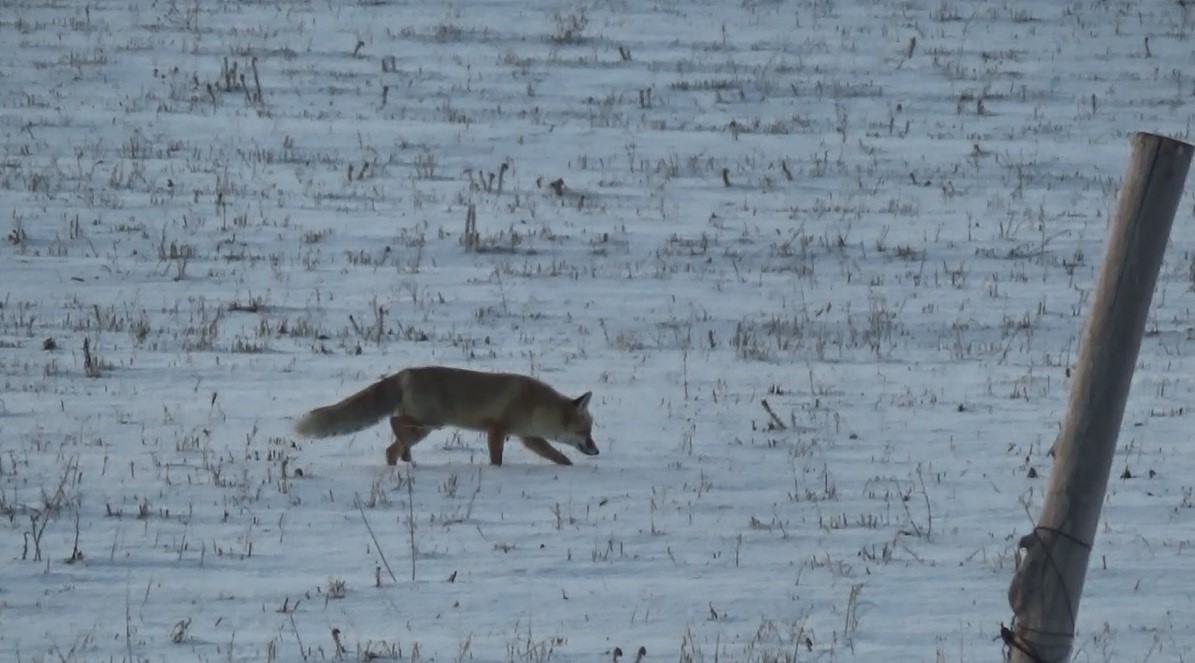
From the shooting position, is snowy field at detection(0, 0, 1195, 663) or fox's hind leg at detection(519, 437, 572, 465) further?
fox's hind leg at detection(519, 437, 572, 465)

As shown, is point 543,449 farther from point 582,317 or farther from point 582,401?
point 582,317

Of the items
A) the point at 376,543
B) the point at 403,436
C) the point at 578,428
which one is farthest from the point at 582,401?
the point at 376,543

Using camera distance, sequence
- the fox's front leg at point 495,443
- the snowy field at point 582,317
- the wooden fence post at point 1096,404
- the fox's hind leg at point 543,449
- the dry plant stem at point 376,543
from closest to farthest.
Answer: the wooden fence post at point 1096,404
the snowy field at point 582,317
the dry plant stem at point 376,543
the fox's front leg at point 495,443
the fox's hind leg at point 543,449

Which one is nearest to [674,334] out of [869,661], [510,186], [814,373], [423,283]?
[814,373]

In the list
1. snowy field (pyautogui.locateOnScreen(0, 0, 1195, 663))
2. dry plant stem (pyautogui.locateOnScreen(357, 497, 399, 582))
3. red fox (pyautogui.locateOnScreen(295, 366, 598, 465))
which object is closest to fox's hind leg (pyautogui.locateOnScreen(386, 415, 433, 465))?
red fox (pyautogui.locateOnScreen(295, 366, 598, 465))

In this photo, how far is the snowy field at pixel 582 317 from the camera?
6664mm

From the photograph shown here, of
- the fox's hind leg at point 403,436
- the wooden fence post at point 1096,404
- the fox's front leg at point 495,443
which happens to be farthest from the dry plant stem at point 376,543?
the wooden fence post at point 1096,404

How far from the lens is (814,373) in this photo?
11.3 m

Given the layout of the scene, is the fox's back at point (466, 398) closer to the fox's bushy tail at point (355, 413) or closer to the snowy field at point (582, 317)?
the fox's bushy tail at point (355, 413)

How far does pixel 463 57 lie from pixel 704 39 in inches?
133

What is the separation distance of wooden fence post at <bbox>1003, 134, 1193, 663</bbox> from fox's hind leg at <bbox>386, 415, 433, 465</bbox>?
4.73 metres

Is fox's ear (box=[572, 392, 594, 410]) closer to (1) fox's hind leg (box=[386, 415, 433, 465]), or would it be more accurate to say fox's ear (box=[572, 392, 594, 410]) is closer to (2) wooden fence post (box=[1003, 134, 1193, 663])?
(1) fox's hind leg (box=[386, 415, 433, 465])

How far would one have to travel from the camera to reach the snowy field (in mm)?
6664

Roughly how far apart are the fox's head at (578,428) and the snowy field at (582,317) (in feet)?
0.63
